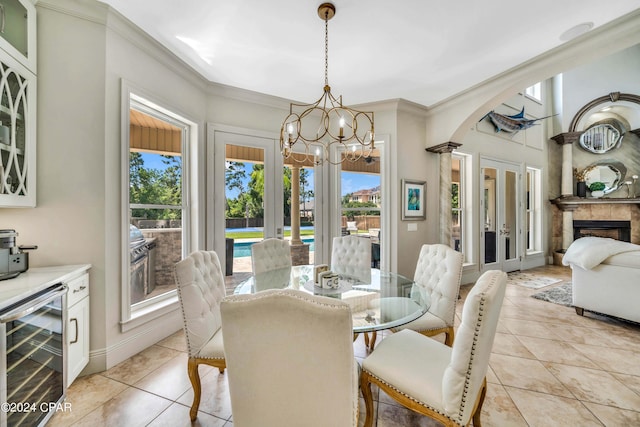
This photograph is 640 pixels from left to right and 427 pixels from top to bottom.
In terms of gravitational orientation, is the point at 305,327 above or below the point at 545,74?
below

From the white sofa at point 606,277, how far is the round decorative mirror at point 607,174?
403 centimetres

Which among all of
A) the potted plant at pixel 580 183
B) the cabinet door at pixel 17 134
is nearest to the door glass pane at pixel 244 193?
the cabinet door at pixel 17 134

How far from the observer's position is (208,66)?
283 centimetres

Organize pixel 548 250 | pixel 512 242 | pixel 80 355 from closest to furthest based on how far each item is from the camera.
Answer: pixel 80 355, pixel 512 242, pixel 548 250

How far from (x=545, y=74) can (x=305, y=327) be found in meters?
3.55

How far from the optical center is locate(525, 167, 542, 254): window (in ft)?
19.5

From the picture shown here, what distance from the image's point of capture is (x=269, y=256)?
2.83m

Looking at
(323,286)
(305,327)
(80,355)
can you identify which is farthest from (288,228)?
(305,327)

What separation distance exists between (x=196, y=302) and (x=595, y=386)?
9.52 feet

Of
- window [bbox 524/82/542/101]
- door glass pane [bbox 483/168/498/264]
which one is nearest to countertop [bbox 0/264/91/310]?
door glass pane [bbox 483/168/498/264]

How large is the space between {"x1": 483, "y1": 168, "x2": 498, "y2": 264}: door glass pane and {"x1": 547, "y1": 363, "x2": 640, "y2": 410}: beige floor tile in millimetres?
3210

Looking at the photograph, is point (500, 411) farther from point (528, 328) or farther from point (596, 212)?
point (596, 212)

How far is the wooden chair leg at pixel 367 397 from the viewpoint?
137 cm

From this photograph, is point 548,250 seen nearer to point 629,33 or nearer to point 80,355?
point 629,33
